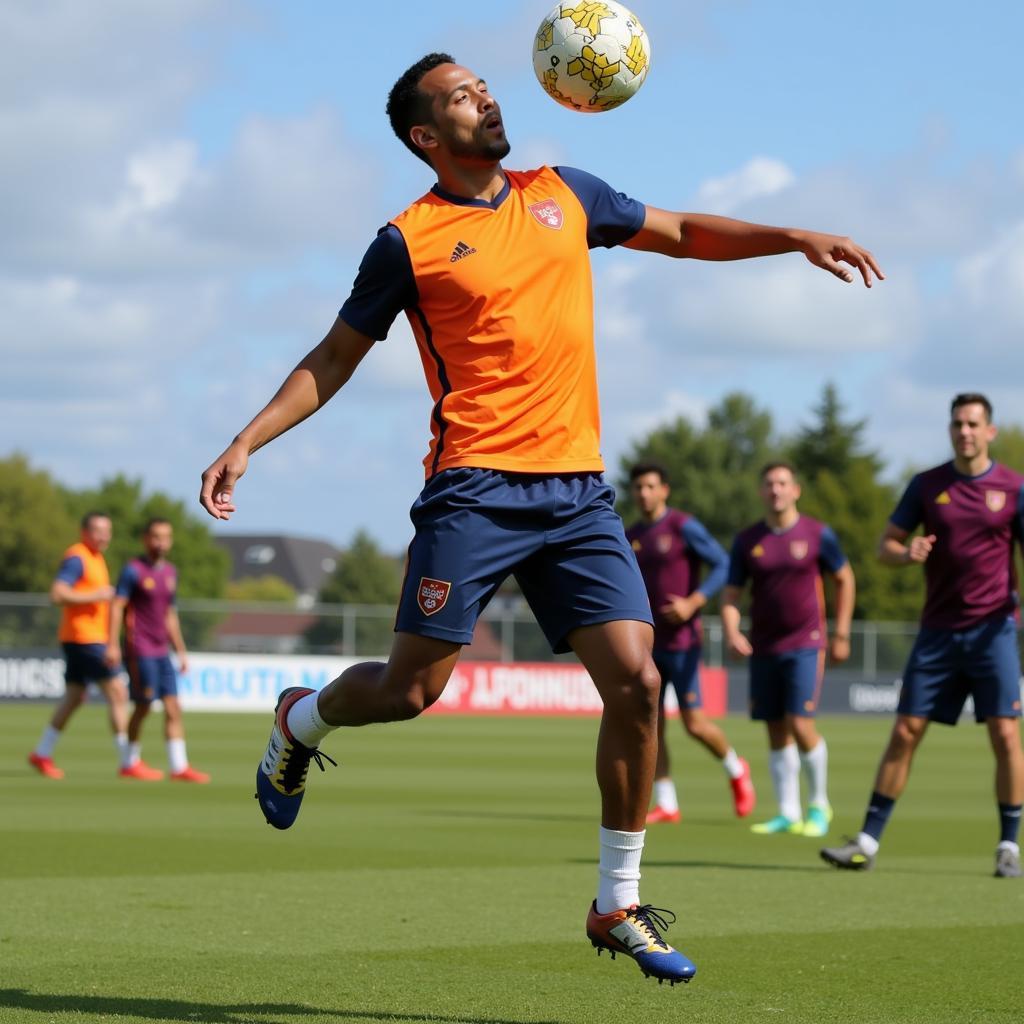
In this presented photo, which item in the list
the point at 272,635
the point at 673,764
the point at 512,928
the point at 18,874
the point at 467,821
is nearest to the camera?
the point at 512,928

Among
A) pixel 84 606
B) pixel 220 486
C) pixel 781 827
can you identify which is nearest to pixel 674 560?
pixel 781 827

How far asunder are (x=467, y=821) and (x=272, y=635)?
92.4 ft

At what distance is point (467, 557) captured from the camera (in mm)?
5848

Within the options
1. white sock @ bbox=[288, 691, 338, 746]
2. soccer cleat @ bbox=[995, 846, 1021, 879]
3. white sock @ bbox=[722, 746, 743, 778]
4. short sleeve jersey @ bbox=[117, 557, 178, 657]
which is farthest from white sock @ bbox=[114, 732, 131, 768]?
white sock @ bbox=[288, 691, 338, 746]

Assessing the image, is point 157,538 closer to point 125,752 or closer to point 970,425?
point 125,752

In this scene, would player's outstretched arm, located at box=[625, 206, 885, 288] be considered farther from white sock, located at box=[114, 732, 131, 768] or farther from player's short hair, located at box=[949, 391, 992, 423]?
white sock, located at box=[114, 732, 131, 768]

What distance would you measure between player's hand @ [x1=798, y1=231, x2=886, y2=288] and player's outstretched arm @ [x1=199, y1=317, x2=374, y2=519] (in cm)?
149

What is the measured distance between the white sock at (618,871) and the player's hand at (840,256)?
75.8 inches

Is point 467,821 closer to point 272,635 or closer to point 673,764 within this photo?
point 673,764

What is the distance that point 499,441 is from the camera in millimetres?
5879

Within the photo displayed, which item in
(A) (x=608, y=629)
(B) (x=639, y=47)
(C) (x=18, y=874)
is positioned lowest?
(C) (x=18, y=874)

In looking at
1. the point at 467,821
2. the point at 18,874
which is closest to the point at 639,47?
the point at 18,874

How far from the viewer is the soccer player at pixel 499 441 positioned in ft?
19.3

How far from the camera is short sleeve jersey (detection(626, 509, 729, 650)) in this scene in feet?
45.1
